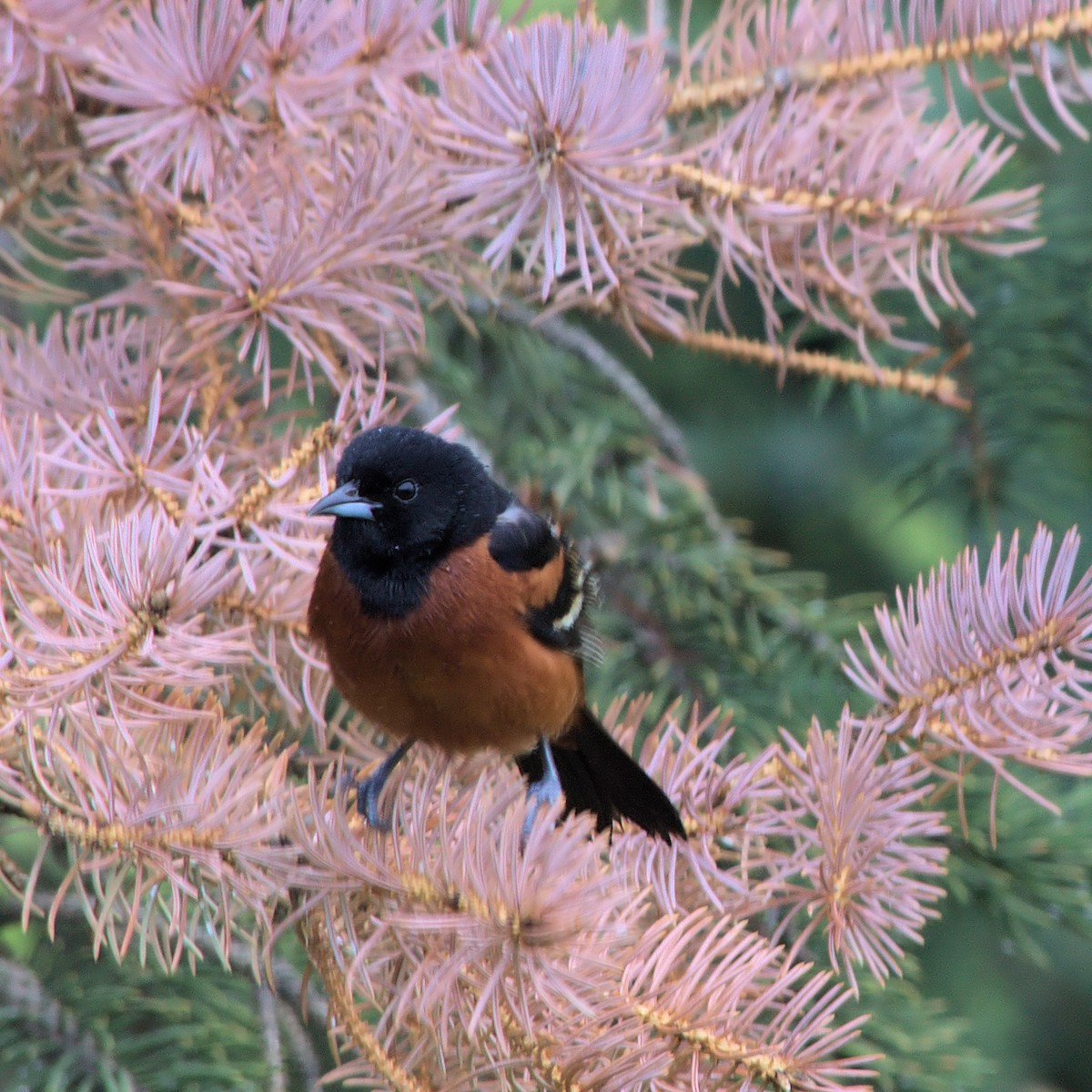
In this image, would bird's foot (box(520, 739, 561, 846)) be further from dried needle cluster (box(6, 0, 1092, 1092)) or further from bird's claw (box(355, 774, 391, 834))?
bird's claw (box(355, 774, 391, 834))

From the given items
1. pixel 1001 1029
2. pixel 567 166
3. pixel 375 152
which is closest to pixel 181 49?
pixel 375 152

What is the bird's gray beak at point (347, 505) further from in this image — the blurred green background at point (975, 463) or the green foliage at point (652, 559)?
the blurred green background at point (975, 463)

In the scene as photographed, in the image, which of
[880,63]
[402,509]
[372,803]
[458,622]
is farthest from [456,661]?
[880,63]

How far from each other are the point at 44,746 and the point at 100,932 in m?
0.18

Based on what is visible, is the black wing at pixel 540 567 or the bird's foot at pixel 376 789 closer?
the bird's foot at pixel 376 789

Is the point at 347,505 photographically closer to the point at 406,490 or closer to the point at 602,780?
the point at 406,490

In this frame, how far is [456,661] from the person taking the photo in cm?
165

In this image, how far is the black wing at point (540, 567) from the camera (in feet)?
5.95

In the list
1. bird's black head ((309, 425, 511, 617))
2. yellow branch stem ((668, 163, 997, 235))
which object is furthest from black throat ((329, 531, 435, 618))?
yellow branch stem ((668, 163, 997, 235))

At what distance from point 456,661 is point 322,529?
0.85 ft

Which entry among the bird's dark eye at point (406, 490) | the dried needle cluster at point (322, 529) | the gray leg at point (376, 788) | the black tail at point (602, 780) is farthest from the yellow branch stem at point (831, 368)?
the gray leg at point (376, 788)

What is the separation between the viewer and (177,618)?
1.09 meters

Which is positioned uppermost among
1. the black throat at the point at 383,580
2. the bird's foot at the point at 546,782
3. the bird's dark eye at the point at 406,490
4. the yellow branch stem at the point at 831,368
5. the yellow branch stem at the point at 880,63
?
the yellow branch stem at the point at 880,63

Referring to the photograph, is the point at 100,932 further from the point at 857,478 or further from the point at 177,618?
the point at 857,478
